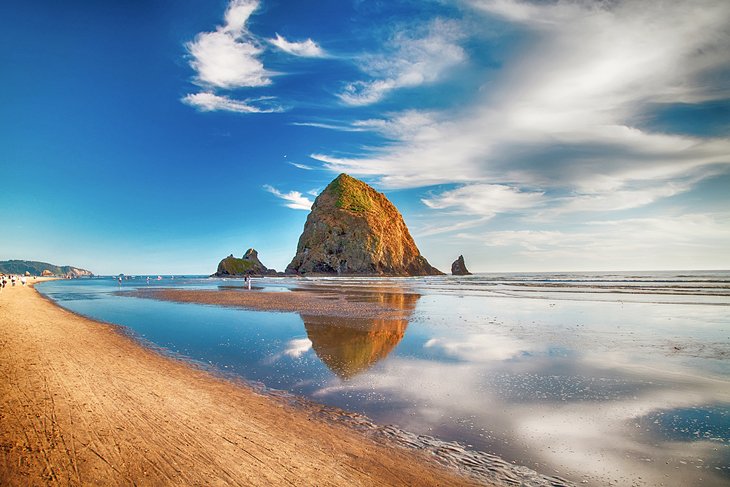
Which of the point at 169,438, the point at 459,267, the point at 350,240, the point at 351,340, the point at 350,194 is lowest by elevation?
the point at 351,340

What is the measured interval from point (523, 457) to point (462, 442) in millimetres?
924

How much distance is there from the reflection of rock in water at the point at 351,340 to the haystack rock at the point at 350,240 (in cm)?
9127

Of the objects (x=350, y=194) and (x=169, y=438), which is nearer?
(x=169, y=438)

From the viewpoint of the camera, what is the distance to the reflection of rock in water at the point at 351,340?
34.0 ft

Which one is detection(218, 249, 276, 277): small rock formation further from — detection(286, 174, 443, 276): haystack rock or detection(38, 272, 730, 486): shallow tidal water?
detection(38, 272, 730, 486): shallow tidal water

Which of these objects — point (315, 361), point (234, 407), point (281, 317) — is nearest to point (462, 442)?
point (234, 407)

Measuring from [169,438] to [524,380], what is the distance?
809 cm

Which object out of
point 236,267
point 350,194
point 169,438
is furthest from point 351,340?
point 236,267

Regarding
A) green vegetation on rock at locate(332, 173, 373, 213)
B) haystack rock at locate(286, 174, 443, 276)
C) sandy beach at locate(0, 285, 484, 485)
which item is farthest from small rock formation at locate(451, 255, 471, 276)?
sandy beach at locate(0, 285, 484, 485)

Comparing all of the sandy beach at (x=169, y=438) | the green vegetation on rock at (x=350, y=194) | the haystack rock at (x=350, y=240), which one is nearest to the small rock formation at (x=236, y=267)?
the haystack rock at (x=350, y=240)

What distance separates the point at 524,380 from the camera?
8.70m

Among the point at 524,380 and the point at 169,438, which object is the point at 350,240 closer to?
the point at 524,380

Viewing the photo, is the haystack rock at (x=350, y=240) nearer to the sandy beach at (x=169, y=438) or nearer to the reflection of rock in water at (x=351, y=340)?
the reflection of rock in water at (x=351, y=340)

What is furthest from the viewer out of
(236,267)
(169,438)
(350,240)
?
(236,267)
